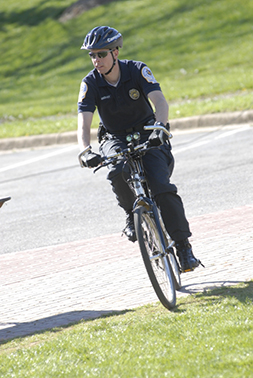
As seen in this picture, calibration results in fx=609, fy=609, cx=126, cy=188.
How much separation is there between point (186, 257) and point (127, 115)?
3.88 feet

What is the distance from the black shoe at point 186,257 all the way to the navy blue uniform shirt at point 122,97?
100cm

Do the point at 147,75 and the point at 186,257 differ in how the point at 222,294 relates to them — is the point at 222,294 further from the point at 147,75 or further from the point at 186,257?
the point at 147,75

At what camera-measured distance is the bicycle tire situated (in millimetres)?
3996

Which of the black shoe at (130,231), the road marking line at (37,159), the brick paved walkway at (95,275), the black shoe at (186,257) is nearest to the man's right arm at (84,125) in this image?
the black shoe at (130,231)

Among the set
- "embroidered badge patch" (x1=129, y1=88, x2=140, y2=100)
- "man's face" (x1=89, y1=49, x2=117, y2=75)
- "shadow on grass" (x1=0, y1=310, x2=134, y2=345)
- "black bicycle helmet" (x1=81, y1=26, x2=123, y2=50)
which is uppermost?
"black bicycle helmet" (x1=81, y1=26, x2=123, y2=50)

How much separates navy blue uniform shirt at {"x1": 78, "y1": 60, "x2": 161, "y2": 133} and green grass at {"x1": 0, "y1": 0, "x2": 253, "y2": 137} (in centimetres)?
1038

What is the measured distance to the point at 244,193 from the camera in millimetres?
7645

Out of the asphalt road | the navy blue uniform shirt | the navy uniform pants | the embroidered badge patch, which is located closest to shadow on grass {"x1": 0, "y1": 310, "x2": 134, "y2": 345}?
the navy uniform pants

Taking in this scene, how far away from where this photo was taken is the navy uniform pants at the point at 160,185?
14.6 feet

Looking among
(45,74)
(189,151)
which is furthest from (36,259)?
(45,74)

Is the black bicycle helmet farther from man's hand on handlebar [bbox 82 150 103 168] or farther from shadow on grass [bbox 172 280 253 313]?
shadow on grass [bbox 172 280 253 313]

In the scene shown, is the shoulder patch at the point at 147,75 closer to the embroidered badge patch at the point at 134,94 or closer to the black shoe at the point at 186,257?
the embroidered badge patch at the point at 134,94

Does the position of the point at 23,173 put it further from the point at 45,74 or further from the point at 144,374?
the point at 45,74

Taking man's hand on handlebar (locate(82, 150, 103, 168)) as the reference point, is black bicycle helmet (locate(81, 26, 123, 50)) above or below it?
above
